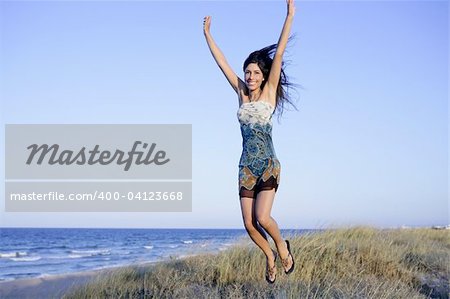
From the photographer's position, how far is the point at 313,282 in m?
7.56

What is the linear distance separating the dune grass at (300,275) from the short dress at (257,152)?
1.94 m

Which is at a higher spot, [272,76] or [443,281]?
[272,76]

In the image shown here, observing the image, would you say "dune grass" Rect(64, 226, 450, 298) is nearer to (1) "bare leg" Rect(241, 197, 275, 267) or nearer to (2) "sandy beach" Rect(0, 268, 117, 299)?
(1) "bare leg" Rect(241, 197, 275, 267)

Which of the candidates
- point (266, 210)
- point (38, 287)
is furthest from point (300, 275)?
point (38, 287)

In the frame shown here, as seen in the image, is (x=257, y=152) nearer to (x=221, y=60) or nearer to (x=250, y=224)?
(x=250, y=224)

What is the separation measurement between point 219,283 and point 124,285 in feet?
4.55

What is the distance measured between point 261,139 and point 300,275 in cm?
349

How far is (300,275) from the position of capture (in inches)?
306

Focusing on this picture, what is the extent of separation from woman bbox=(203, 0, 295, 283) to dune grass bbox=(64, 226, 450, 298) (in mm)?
1635

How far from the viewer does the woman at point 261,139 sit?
4789 millimetres

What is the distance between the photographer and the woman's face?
16.6 feet

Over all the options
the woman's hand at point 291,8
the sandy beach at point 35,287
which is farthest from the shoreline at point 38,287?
the woman's hand at point 291,8

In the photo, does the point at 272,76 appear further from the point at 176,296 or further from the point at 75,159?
the point at 75,159

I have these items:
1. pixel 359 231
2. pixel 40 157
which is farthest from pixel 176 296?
pixel 40 157
